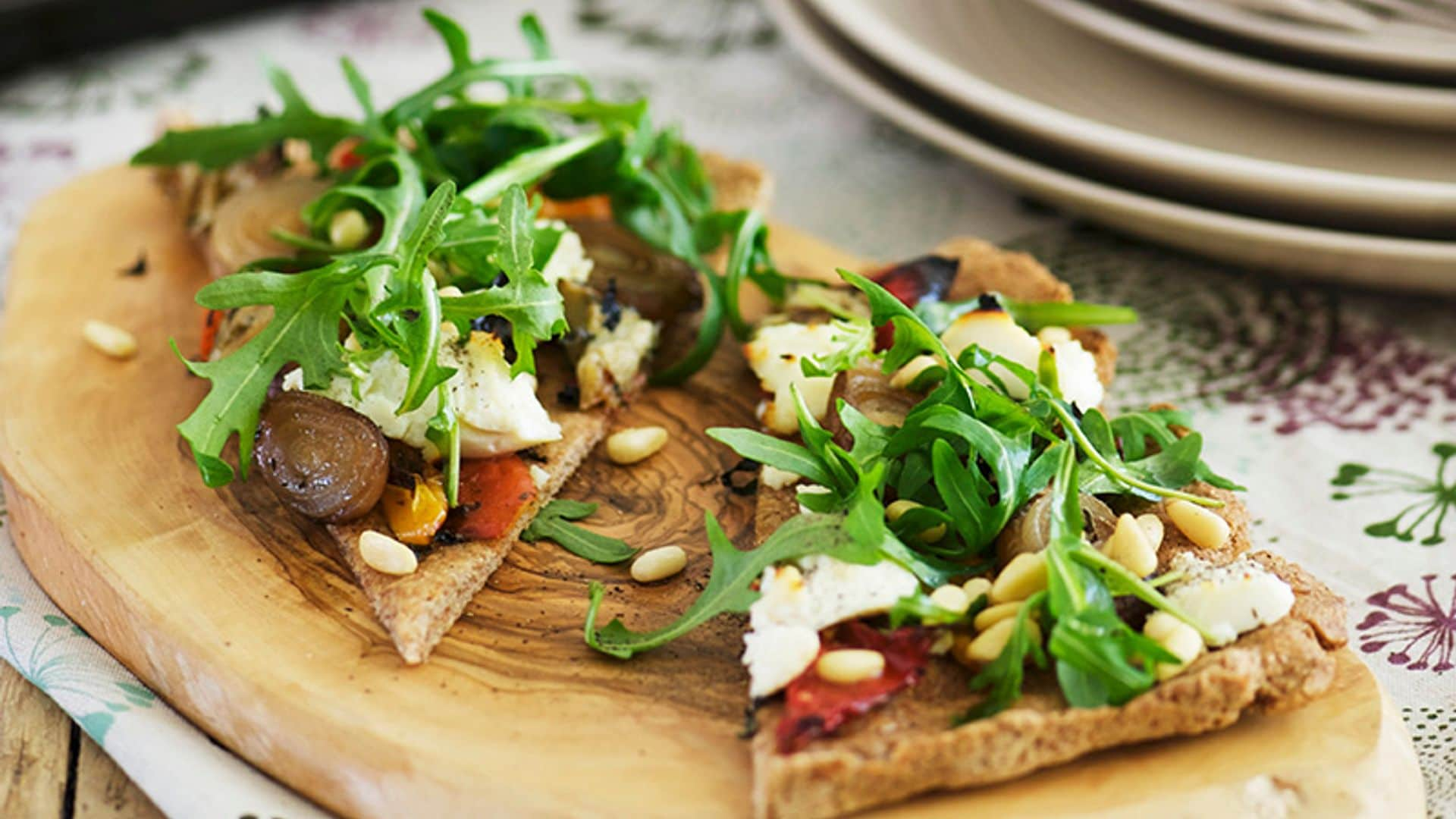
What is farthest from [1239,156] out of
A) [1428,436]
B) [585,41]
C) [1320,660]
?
[585,41]

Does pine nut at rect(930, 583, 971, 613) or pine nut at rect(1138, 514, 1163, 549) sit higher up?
pine nut at rect(930, 583, 971, 613)

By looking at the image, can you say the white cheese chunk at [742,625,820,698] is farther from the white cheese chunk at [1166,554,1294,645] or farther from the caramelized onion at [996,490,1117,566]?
the white cheese chunk at [1166,554,1294,645]

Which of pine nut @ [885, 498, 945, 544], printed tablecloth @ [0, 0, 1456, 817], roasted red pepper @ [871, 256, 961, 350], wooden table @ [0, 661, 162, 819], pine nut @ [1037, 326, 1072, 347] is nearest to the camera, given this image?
wooden table @ [0, 661, 162, 819]

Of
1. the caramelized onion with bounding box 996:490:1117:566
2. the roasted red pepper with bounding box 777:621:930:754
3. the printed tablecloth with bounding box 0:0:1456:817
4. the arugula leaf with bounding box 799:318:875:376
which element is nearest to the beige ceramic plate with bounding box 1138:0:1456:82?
the printed tablecloth with bounding box 0:0:1456:817

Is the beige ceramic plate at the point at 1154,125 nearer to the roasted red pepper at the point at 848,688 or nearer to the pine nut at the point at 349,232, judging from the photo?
the pine nut at the point at 349,232

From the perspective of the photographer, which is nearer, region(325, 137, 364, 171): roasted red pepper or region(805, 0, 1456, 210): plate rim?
region(805, 0, 1456, 210): plate rim
